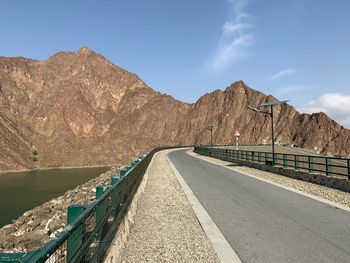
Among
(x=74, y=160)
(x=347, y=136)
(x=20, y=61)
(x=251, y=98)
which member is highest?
(x=20, y=61)

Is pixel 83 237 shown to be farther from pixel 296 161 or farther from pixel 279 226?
pixel 296 161

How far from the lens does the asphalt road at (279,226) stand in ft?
22.5

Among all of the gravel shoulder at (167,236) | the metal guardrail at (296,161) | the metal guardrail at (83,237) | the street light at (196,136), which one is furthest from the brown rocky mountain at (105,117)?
the metal guardrail at (83,237)

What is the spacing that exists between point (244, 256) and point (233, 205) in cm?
553

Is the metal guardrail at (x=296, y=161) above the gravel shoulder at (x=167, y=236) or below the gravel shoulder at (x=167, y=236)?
above

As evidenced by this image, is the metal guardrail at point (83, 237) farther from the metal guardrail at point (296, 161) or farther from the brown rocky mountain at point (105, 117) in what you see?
the brown rocky mountain at point (105, 117)

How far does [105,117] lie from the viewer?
145250mm

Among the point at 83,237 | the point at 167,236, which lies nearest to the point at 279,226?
the point at 167,236

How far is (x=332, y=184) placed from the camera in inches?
691

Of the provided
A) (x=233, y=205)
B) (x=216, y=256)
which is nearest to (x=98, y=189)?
(x=216, y=256)

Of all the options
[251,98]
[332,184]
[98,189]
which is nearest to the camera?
[98,189]

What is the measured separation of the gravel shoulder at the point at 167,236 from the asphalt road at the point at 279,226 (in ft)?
1.97

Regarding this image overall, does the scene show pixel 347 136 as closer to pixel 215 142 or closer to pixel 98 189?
pixel 215 142

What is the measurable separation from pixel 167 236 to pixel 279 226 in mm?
2615
